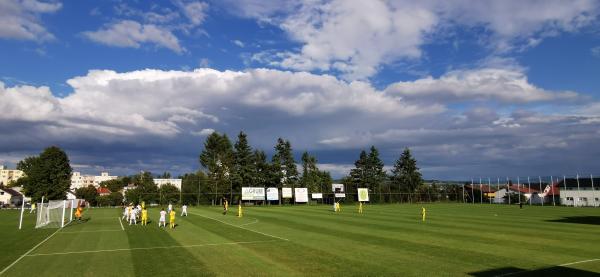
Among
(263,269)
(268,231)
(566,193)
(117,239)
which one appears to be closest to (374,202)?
(566,193)

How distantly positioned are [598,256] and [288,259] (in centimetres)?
1424

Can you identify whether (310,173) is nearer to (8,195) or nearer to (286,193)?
(286,193)

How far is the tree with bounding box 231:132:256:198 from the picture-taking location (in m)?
104

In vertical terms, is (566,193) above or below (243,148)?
below

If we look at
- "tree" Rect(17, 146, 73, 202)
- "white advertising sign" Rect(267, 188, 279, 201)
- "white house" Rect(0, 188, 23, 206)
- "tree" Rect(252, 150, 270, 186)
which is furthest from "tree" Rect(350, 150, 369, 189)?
"white house" Rect(0, 188, 23, 206)

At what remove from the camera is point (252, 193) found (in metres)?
84.2

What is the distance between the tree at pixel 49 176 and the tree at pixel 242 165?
42.9 meters

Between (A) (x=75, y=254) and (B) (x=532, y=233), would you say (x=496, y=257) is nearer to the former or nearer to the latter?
(B) (x=532, y=233)

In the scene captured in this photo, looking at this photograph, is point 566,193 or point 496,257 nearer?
point 496,257

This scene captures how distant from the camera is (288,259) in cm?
A: 1855

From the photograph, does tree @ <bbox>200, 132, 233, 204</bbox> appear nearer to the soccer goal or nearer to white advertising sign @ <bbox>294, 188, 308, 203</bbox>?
white advertising sign @ <bbox>294, 188, 308, 203</bbox>

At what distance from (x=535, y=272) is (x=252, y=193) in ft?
234

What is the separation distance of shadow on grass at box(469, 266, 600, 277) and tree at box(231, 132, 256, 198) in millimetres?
90011

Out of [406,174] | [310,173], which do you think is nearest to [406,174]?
[406,174]
